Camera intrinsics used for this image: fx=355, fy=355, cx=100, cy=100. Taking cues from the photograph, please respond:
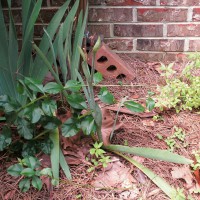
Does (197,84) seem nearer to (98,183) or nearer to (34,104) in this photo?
(98,183)

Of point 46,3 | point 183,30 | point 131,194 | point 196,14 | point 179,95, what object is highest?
point 46,3

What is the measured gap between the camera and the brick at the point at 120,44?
235 centimetres

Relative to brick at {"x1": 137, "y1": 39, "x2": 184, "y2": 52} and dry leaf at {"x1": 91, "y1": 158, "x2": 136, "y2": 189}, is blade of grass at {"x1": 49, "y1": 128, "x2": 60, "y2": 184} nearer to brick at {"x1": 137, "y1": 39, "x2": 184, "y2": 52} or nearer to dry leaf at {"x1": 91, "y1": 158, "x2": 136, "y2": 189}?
dry leaf at {"x1": 91, "y1": 158, "x2": 136, "y2": 189}

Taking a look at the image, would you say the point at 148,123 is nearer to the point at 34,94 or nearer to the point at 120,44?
the point at 34,94

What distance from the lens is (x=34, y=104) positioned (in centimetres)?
143

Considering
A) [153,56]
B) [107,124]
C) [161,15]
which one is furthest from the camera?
[153,56]

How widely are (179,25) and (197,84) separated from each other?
57cm

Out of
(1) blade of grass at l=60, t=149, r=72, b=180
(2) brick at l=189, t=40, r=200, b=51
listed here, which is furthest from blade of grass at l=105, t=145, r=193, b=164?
(2) brick at l=189, t=40, r=200, b=51

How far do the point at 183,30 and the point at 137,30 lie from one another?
11.7 inches

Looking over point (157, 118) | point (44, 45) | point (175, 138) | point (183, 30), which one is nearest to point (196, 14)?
point (183, 30)

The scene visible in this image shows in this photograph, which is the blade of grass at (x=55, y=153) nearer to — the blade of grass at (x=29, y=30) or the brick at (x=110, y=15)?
the blade of grass at (x=29, y=30)

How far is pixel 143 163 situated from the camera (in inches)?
63.3

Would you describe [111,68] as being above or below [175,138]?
above

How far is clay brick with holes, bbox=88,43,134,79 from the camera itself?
6.98 ft
